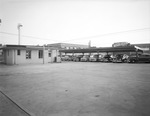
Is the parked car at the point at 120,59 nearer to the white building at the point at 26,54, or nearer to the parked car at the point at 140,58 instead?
the parked car at the point at 140,58

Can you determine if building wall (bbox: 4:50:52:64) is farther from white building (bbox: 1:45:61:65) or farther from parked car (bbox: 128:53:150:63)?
parked car (bbox: 128:53:150:63)

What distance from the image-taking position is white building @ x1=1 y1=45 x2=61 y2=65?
21.0 metres

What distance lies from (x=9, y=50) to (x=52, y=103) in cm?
2084

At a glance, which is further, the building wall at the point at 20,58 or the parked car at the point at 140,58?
the parked car at the point at 140,58

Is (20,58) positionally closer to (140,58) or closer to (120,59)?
(120,59)

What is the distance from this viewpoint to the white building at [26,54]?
21016 mm

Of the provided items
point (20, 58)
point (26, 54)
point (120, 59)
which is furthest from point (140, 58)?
point (20, 58)

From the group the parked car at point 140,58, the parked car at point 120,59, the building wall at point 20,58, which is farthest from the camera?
the parked car at point 120,59

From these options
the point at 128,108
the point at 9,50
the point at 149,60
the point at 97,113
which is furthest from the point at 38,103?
the point at 149,60

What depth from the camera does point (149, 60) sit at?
24.5 m

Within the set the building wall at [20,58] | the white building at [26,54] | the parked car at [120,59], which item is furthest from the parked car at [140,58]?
the building wall at [20,58]

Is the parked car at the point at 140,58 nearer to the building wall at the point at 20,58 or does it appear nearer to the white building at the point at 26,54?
the white building at the point at 26,54

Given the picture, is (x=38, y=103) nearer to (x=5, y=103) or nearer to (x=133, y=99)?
(x=5, y=103)

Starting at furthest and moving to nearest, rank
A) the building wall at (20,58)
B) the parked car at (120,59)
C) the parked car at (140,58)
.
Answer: the parked car at (120,59) → the parked car at (140,58) → the building wall at (20,58)
